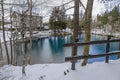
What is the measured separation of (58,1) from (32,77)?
19.8ft

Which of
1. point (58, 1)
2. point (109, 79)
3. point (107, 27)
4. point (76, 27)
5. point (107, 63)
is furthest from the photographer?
point (107, 27)

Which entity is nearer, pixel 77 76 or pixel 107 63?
pixel 77 76

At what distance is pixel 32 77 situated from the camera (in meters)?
5.98

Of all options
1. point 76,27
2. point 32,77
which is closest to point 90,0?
point 76,27

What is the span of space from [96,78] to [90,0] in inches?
126

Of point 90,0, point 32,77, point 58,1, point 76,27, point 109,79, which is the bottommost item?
point 32,77

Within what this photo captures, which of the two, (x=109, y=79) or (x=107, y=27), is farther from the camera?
(x=107, y=27)

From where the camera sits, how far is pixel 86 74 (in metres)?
4.79

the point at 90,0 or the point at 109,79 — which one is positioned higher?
the point at 90,0

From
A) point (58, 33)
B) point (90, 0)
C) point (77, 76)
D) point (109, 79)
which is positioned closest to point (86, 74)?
point (77, 76)

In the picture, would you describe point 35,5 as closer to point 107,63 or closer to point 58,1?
point 58,1

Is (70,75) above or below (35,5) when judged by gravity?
below

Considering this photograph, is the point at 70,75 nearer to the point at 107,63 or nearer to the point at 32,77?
the point at 107,63

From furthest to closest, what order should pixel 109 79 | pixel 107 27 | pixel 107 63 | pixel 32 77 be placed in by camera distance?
pixel 107 27, pixel 32 77, pixel 107 63, pixel 109 79
